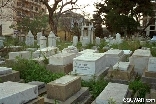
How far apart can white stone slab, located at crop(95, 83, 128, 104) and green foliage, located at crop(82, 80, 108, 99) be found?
2.05 feet

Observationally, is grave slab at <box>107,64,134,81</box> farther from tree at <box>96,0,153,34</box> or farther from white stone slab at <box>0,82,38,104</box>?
tree at <box>96,0,153,34</box>

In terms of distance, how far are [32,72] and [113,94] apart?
3.02m

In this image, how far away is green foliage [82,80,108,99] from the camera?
491 centimetres

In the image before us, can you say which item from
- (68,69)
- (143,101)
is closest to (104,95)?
(143,101)

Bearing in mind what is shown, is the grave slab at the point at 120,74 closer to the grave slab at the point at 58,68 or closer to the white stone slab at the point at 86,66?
the white stone slab at the point at 86,66

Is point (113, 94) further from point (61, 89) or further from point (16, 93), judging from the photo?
point (16, 93)

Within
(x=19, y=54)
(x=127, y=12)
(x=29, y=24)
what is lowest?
(x=19, y=54)

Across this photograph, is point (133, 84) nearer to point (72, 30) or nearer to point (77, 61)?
point (77, 61)

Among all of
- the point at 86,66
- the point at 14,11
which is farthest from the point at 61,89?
the point at 14,11

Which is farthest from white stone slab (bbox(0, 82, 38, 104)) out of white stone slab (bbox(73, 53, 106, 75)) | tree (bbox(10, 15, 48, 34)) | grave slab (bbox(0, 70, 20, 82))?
tree (bbox(10, 15, 48, 34))

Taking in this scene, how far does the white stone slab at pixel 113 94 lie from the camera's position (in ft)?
11.7

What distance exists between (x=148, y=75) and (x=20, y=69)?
12.8ft

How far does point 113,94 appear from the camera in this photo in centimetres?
384

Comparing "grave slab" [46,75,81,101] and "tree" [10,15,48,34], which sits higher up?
"tree" [10,15,48,34]
